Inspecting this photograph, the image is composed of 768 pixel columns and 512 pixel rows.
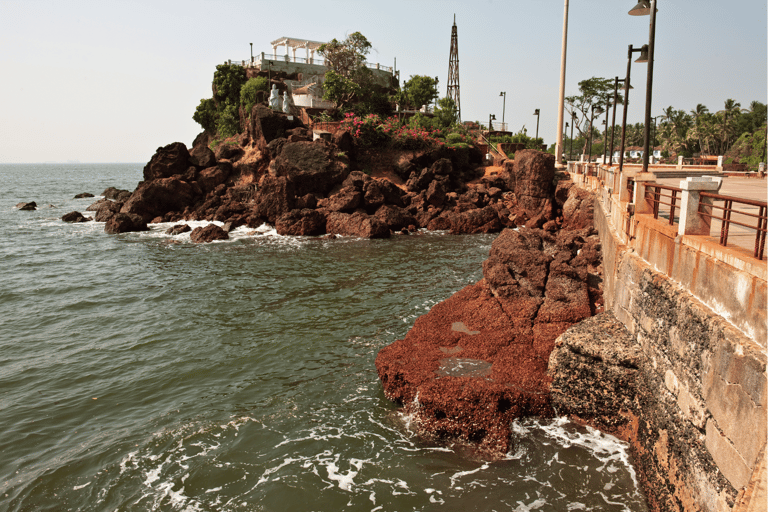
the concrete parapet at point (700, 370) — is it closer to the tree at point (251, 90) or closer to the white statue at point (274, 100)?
the white statue at point (274, 100)

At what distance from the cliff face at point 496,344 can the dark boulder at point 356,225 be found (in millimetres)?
12716

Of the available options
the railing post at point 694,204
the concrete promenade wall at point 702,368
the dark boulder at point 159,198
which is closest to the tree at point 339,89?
the dark boulder at point 159,198

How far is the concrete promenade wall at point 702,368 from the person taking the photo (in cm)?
481

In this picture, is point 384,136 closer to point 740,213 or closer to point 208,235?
point 208,235

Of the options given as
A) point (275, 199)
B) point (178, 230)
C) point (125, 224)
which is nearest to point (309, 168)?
point (275, 199)

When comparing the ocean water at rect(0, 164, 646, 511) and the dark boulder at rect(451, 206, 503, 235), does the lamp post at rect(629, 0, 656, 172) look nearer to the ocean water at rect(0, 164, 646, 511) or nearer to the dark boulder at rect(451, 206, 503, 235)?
the ocean water at rect(0, 164, 646, 511)

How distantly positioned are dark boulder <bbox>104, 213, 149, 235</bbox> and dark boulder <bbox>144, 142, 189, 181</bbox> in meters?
5.96

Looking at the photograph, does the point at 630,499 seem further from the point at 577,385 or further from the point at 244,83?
the point at 244,83

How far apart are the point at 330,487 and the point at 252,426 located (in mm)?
2262

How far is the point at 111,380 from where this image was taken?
10.9m

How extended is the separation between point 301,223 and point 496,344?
19.7 m

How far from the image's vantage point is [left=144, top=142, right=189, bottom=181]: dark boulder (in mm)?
36250

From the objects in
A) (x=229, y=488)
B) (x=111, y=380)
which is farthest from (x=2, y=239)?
(x=229, y=488)

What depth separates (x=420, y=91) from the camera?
52.0 m
